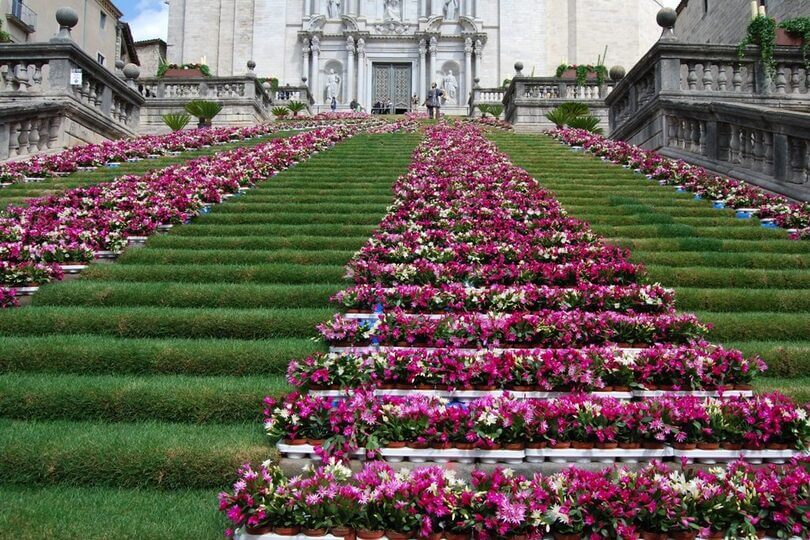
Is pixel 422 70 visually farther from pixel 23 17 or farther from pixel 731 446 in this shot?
pixel 731 446

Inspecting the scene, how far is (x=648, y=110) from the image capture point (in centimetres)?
1394

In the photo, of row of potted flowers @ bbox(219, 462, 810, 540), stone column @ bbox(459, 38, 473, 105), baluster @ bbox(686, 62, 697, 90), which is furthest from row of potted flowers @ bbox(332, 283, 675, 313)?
stone column @ bbox(459, 38, 473, 105)

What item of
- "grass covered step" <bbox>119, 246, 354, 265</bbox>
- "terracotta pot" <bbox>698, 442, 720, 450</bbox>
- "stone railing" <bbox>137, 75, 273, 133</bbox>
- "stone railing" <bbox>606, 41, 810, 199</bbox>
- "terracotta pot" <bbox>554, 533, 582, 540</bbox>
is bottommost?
"terracotta pot" <bbox>554, 533, 582, 540</bbox>

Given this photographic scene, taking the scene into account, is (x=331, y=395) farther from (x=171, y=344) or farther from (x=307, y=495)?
(x=171, y=344)

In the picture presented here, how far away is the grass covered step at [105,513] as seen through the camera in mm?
3258

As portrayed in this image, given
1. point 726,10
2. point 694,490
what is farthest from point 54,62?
point 726,10

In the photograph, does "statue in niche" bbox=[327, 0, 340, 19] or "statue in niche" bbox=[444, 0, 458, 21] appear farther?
"statue in niche" bbox=[327, 0, 340, 19]

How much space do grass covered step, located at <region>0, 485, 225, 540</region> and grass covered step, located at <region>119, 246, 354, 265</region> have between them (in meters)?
4.06

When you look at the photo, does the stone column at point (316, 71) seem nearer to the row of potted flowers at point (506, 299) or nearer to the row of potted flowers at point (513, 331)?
the row of potted flowers at point (506, 299)

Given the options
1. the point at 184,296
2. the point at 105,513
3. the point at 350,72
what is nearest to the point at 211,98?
the point at 350,72

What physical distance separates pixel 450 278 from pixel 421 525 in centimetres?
383

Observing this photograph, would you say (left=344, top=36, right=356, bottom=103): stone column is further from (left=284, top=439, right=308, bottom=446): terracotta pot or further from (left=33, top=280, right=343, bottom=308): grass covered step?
(left=284, top=439, right=308, bottom=446): terracotta pot

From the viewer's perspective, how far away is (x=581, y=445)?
388cm

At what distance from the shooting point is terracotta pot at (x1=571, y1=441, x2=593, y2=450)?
3881 millimetres
